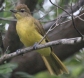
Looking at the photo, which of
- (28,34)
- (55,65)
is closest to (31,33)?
(28,34)

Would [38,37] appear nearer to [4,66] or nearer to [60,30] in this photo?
[4,66]

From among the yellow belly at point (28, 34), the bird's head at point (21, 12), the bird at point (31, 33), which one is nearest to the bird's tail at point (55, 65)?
the bird at point (31, 33)

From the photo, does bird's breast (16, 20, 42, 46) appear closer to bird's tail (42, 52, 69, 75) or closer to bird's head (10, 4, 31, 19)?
bird's head (10, 4, 31, 19)

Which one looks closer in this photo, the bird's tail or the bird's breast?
the bird's breast

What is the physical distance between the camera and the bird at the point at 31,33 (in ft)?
18.2

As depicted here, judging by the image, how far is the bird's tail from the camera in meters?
5.93

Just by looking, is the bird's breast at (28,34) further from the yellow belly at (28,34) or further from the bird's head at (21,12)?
the bird's head at (21,12)

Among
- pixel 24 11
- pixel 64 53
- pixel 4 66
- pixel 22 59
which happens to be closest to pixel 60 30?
pixel 64 53

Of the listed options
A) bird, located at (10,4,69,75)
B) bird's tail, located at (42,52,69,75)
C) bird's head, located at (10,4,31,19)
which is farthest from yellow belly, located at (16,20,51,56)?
bird's tail, located at (42,52,69,75)

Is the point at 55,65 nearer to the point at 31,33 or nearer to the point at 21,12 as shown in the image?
the point at 31,33

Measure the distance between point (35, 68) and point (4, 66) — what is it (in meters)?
1.95

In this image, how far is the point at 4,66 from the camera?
5238 millimetres

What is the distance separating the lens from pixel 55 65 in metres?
6.02

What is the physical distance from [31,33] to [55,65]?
2.51ft
